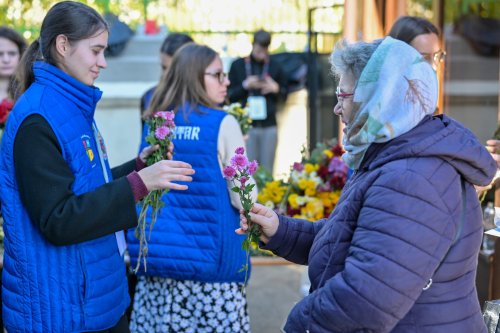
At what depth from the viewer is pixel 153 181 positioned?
2445 millimetres

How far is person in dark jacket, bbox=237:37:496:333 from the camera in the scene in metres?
1.81

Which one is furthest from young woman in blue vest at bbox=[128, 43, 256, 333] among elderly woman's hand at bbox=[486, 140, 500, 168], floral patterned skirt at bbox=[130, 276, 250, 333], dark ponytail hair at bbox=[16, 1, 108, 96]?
elderly woman's hand at bbox=[486, 140, 500, 168]

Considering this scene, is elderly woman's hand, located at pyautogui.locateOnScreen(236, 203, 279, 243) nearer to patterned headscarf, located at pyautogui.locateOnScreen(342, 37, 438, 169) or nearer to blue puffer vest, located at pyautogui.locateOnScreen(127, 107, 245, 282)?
patterned headscarf, located at pyautogui.locateOnScreen(342, 37, 438, 169)

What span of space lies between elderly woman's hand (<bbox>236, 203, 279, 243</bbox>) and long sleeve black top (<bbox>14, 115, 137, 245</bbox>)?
1.21 ft

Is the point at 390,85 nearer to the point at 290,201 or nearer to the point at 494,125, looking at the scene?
the point at 290,201

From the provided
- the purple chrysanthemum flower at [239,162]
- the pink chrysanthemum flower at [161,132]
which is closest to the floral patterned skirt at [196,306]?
the pink chrysanthemum flower at [161,132]

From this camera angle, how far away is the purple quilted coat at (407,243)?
1803 mm

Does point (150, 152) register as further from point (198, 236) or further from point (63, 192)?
point (63, 192)

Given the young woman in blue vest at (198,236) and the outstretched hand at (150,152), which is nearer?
the outstretched hand at (150,152)

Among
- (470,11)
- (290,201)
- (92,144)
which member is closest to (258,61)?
(470,11)

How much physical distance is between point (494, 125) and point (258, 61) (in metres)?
2.87

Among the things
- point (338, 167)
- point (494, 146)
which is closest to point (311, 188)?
point (338, 167)

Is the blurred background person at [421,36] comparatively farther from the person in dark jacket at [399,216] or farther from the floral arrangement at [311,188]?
the person in dark jacket at [399,216]

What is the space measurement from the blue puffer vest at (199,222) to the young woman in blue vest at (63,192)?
31.9 inches
